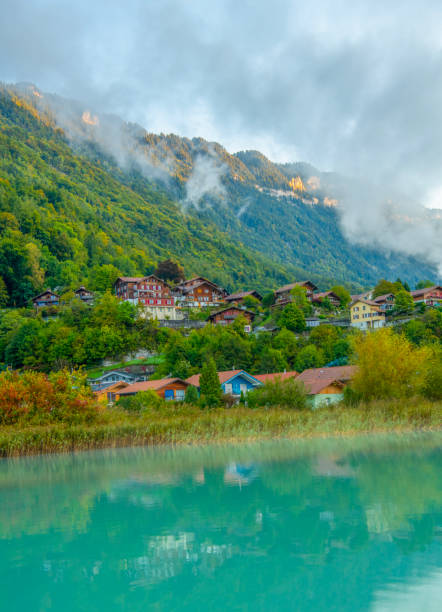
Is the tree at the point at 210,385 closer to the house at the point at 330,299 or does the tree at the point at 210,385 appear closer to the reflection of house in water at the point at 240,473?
the reflection of house in water at the point at 240,473

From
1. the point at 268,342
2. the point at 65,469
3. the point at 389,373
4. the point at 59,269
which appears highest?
the point at 59,269

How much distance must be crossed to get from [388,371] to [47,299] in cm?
8763

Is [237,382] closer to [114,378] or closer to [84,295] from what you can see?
[114,378]

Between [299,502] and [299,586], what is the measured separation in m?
6.11

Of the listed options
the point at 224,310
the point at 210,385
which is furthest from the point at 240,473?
the point at 224,310

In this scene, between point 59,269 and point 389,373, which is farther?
point 59,269

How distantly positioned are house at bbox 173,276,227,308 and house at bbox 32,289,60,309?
84.4 feet

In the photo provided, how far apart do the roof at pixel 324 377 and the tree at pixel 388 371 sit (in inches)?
293

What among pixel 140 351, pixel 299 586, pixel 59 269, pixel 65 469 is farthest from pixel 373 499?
pixel 59 269

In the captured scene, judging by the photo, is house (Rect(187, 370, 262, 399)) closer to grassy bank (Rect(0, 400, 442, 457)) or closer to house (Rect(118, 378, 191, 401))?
house (Rect(118, 378, 191, 401))

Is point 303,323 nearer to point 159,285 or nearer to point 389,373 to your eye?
point 159,285

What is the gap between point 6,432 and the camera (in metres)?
27.9

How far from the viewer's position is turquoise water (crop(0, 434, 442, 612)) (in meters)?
8.73

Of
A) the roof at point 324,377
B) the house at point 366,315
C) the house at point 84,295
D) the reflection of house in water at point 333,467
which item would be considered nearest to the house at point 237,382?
the roof at point 324,377
